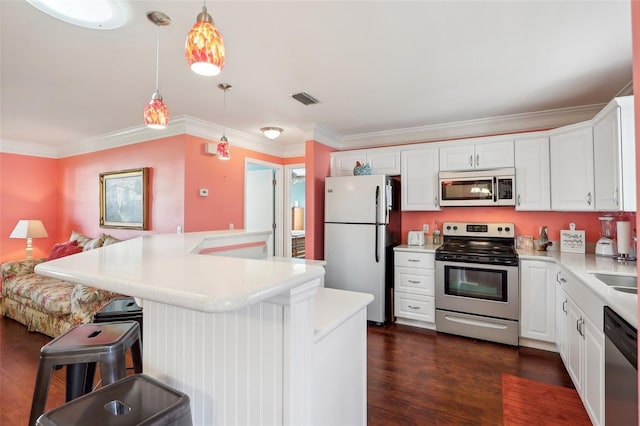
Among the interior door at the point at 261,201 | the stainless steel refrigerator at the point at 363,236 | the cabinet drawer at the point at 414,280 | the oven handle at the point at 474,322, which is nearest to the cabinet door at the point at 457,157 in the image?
the stainless steel refrigerator at the point at 363,236

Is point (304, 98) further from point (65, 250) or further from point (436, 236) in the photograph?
point (65, 250)

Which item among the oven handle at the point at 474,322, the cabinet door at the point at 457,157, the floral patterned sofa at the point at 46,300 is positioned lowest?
the oven handle at the point at 474,322

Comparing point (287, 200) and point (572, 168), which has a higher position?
point (572, 168)

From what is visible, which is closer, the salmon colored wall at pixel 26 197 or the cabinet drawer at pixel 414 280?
the cabinet drawer at pixel 414 280

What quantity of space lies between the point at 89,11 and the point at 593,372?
3516 mm

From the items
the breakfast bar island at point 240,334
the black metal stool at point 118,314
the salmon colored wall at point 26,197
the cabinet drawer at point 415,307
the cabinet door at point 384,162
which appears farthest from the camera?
the salmon colored wall at point 26,197

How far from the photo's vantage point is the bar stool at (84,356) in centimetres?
122

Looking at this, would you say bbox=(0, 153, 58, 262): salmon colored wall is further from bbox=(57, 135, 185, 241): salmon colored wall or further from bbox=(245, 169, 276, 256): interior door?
bbox=(245, 169, 276, 256): interior door

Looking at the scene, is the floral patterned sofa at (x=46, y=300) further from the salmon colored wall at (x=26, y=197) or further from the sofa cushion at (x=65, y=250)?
the salmon colored wall at (x=26, y=197)

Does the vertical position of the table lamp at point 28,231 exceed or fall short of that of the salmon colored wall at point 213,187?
it falls short

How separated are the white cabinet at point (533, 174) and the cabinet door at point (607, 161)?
492 millimetres

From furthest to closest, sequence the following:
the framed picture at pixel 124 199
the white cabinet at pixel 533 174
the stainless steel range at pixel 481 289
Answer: the framed picture at pixel 124 199 < the white cabinet at pixel 533 174 < the stainless steel range at pixel 481 289

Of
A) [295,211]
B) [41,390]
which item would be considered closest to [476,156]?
[41,390]

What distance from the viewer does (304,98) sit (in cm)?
303
